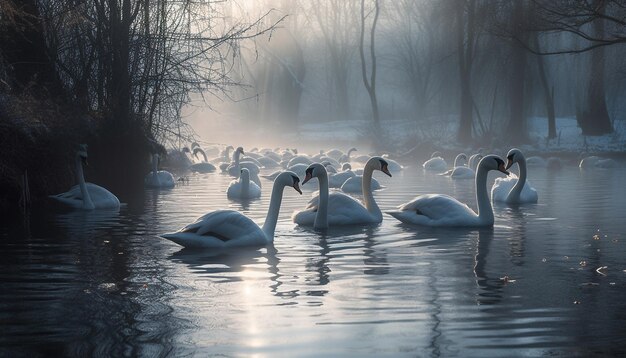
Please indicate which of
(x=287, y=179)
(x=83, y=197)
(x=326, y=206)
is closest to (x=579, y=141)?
(x=83, y=197)

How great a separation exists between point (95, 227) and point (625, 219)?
7278mm

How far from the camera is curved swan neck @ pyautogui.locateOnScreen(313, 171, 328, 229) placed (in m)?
12.7

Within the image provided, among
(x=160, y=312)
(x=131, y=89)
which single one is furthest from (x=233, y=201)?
(x=160, y=312)

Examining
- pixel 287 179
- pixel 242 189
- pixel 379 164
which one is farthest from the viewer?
pixel 242 189

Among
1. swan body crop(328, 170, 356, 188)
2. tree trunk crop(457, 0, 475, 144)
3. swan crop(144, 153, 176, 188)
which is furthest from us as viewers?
tree trunk crop(457, 0, 475, 144)

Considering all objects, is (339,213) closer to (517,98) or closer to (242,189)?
(242,189)

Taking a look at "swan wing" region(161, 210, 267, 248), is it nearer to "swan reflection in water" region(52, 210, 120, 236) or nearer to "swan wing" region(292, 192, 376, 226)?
"swan reflection in water" region(52, 210, 120, 236)

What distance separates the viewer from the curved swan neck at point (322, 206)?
41.7ft

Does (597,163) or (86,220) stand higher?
(597,163)

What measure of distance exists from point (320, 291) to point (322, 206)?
461cm

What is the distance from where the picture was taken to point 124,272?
918 cm

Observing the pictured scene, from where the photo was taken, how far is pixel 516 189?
16641 millimetres

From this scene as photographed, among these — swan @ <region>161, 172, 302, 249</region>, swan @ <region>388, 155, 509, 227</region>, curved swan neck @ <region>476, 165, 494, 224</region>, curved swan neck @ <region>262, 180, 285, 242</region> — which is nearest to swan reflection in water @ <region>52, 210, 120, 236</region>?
swan @ <region>161, 172, 302, 249</region>

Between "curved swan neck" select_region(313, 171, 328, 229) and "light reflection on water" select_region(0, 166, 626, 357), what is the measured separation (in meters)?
0.20
